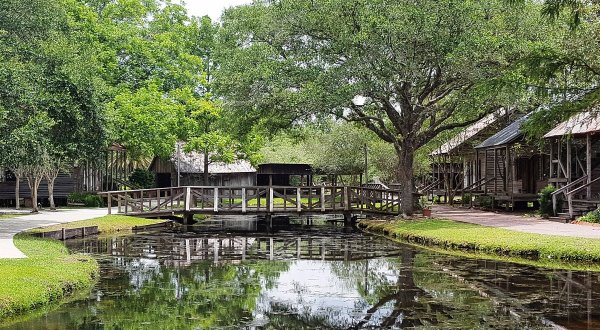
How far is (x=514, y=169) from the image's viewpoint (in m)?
35.2

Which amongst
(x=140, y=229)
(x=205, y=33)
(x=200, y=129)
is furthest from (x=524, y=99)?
(x=205, y=33)

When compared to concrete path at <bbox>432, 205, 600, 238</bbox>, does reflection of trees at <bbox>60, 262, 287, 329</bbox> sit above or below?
below

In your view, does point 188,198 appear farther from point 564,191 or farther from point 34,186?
point 564,191

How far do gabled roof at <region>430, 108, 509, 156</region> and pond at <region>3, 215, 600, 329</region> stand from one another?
18.2 meters

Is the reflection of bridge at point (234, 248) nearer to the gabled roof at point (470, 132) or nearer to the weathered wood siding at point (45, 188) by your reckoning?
the gabled roof at point (470, 132)

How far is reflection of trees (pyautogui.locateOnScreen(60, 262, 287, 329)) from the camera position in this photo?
37.7 ft

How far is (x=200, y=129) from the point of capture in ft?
143

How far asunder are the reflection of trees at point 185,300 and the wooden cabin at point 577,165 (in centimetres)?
1389

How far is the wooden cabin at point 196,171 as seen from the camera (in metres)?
48.8

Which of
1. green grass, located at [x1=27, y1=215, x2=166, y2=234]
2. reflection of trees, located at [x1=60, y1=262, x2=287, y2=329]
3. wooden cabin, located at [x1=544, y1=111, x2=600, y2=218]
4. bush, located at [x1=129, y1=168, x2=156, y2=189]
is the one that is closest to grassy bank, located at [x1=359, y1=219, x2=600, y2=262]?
wooden cabin, located at [x1=544, y1=111, x2=600, y2=218]

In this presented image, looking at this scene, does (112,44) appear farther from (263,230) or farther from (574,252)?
(574,252)

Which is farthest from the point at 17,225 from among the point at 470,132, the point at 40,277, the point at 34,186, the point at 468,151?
the point at 468,151

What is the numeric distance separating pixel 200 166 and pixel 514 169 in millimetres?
23915

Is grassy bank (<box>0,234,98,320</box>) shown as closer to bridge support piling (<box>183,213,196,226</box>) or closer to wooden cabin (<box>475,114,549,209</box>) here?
bridge support piling (<box>183,213,196,226</box>)
